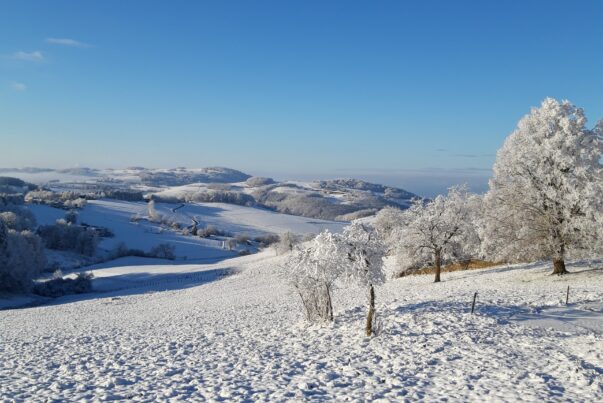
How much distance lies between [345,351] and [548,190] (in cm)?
1884

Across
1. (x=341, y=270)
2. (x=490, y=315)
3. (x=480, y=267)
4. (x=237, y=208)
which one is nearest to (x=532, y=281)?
(x=490, y=315)

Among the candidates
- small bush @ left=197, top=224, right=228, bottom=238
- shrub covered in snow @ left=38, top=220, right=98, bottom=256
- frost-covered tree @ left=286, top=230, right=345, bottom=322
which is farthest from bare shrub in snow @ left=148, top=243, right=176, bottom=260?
frost-covered tree @ left=286, top=230, right=345, bottom=322

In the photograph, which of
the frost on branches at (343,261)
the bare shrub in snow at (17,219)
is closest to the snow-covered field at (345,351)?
the frost on branches at (343,261)

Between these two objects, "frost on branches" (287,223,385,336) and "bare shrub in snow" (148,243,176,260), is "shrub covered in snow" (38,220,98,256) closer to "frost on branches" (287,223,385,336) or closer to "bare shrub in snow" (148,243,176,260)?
"bare shrub in snow" (148,243,176,260)

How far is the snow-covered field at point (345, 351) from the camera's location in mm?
11602

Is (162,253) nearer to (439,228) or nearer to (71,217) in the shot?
(71,217)

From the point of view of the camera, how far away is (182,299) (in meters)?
40.4

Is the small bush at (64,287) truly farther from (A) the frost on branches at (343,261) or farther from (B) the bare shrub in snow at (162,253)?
(A) the frost on branches at (343,261)

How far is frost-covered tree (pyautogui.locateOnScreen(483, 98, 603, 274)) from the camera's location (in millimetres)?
→ 26219

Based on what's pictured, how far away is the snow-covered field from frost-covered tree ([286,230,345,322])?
951 millimetres

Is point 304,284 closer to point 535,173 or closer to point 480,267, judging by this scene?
point 535,173

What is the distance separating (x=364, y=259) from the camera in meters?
17.8

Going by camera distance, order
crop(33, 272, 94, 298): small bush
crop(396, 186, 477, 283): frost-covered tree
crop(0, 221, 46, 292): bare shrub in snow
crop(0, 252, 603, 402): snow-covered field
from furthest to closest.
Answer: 1. crop(33, 272, 94, 298): small bush
2. crop(0, 221, 46, 292): bare shrub in snow
3. crop(396, 186, 477, 283): frost-covered tree
4. crop(0, 252, 603, 402): snow-covered field

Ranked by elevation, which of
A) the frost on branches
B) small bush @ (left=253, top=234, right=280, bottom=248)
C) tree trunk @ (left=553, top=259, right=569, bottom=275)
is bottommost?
small bush @ (left=253, top=234, right=280, bottom=248)
